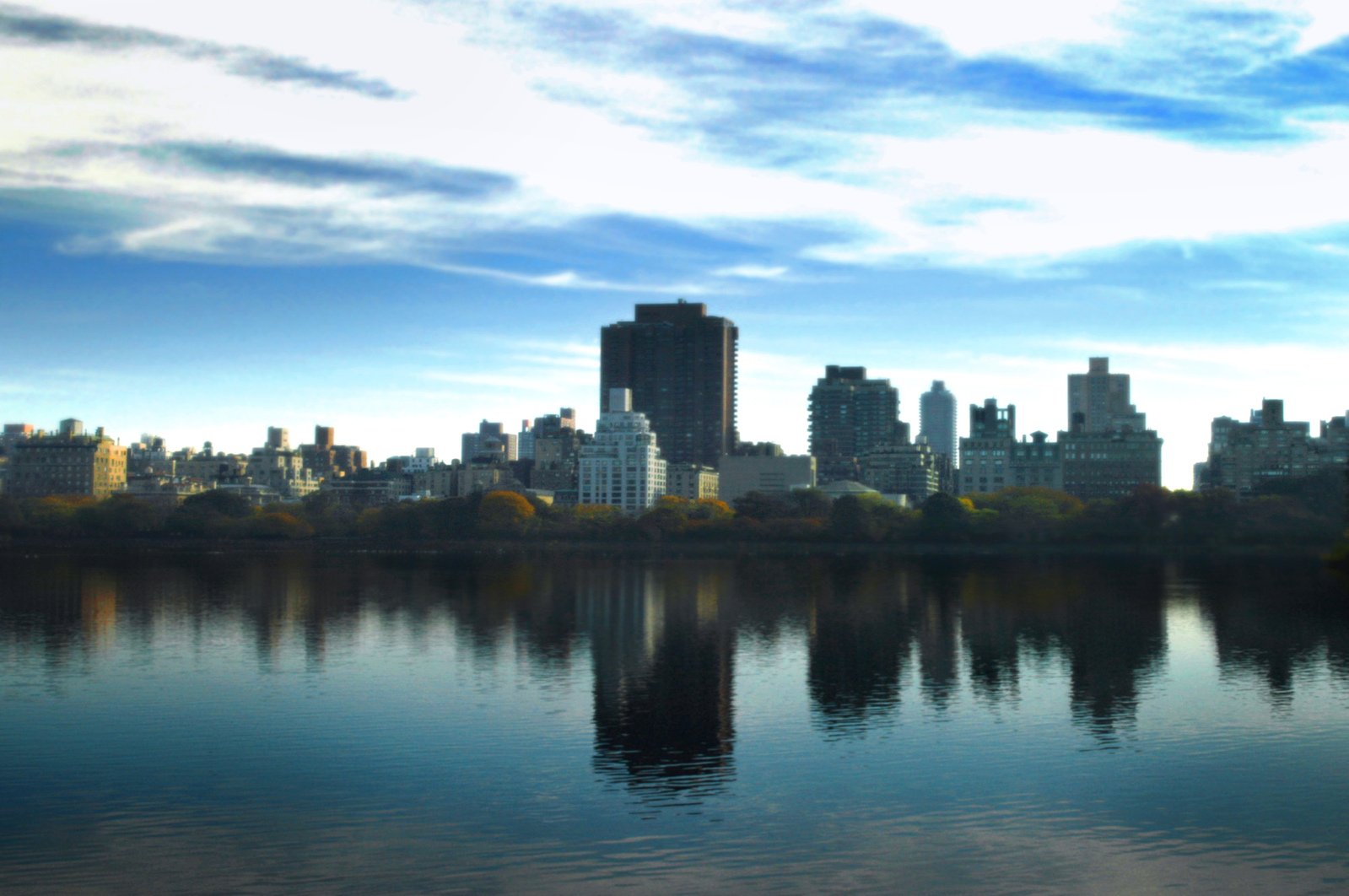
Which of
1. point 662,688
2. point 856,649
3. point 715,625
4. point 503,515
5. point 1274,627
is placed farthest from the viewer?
point 503,515

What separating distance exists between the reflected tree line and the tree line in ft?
105

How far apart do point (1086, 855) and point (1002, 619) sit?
49762mm

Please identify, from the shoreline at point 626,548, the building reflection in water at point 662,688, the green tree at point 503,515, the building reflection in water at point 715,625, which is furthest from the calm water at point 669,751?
the green tree at point 503,515

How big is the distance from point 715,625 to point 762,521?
366 feet

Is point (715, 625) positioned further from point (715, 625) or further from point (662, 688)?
point (662, 688)

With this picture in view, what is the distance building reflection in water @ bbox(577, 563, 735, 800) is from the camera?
37.5m

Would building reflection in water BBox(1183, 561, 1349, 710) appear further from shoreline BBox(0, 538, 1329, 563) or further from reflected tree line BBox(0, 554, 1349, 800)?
shoreline BBox(0, 538, 1329, 563)

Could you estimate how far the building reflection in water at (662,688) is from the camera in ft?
123

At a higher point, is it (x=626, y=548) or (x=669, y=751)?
(x=669, y=751)

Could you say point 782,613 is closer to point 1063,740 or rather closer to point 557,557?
point 1063,740

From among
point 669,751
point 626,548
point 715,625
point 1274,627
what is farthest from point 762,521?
point 669,751

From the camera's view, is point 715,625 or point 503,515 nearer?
point 715,625

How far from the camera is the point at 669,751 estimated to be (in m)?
40.0

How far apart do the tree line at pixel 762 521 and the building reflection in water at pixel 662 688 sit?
79.8m
